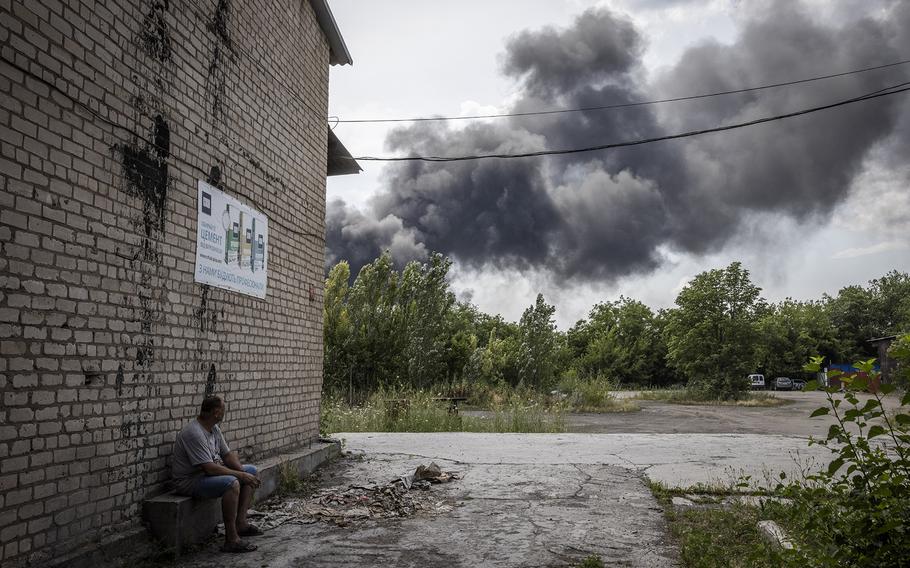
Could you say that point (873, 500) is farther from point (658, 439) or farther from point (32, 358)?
point (658, 439)

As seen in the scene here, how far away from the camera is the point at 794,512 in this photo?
148 inches

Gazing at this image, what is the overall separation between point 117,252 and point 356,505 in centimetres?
327

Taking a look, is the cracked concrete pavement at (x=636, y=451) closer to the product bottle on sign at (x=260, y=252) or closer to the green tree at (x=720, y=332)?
the product bottle on sign at (x=260, y=252)

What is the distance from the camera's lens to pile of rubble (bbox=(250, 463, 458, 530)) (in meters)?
5.82

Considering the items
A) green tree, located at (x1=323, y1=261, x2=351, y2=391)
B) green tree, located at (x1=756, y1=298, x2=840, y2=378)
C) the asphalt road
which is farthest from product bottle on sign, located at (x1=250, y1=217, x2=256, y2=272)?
green tree, located at (x1=756, y1=298, x2=840, y2=378)

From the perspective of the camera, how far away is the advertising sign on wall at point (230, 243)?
5.81m

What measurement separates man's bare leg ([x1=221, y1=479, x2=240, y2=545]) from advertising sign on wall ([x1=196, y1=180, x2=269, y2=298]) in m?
1.90

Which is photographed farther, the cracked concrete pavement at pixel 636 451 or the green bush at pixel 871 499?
the cracked concrete pavement at pixel 636 451

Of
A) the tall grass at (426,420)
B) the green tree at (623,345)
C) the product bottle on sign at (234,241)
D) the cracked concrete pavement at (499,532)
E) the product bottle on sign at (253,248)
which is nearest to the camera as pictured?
the cracked concrete pavement at (499,532)

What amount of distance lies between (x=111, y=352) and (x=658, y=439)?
881 centimetres

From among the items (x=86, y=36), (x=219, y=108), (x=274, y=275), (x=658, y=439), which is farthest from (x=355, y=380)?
(x=86, y=36)

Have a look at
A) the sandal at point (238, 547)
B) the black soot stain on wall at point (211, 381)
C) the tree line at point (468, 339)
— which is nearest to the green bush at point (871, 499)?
the sandal at point (238, 547)

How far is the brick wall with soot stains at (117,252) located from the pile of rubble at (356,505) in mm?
953

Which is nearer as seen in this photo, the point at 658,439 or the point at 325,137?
the point at 325,137
